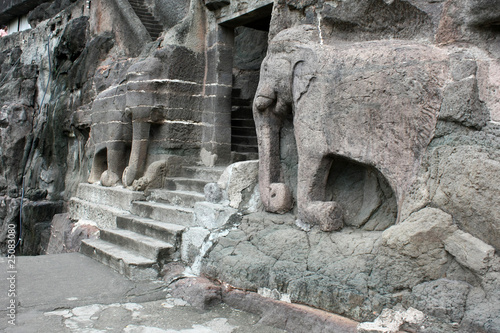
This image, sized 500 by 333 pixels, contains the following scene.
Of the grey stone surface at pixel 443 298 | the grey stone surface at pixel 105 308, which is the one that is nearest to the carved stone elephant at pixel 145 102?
the grey stone surface at pixel 105 308

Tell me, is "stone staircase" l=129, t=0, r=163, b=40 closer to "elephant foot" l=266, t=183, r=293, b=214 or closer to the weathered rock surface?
"elephant foot" l=266, t=183, r=293, b=214

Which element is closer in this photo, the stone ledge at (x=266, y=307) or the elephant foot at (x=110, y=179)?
the stone ledge at (x=266, y=307)

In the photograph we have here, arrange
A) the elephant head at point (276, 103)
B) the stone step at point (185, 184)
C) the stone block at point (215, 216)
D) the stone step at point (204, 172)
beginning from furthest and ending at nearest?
1. the stone step at point (204, 172)
2. the stone step at point (185, 184)
3. the stone block at point (215, 216)
4. the elephant head at point (276, 103)

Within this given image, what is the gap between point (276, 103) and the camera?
13.5 feet

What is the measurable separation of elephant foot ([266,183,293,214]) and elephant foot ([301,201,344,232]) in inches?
15.8

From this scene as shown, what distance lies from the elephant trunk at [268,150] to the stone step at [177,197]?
1.05m

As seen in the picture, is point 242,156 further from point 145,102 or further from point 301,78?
point 301,78

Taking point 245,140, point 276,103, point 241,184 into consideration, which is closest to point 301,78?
point 276,103

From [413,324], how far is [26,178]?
33.9 feet

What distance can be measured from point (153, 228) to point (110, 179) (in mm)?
2194

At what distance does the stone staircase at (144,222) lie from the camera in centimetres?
444

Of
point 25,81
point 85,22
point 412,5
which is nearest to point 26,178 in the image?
point 25,81

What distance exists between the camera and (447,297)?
258 centimetres

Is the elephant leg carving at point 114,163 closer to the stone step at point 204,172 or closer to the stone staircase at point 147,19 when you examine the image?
the stone step at point 204,172
